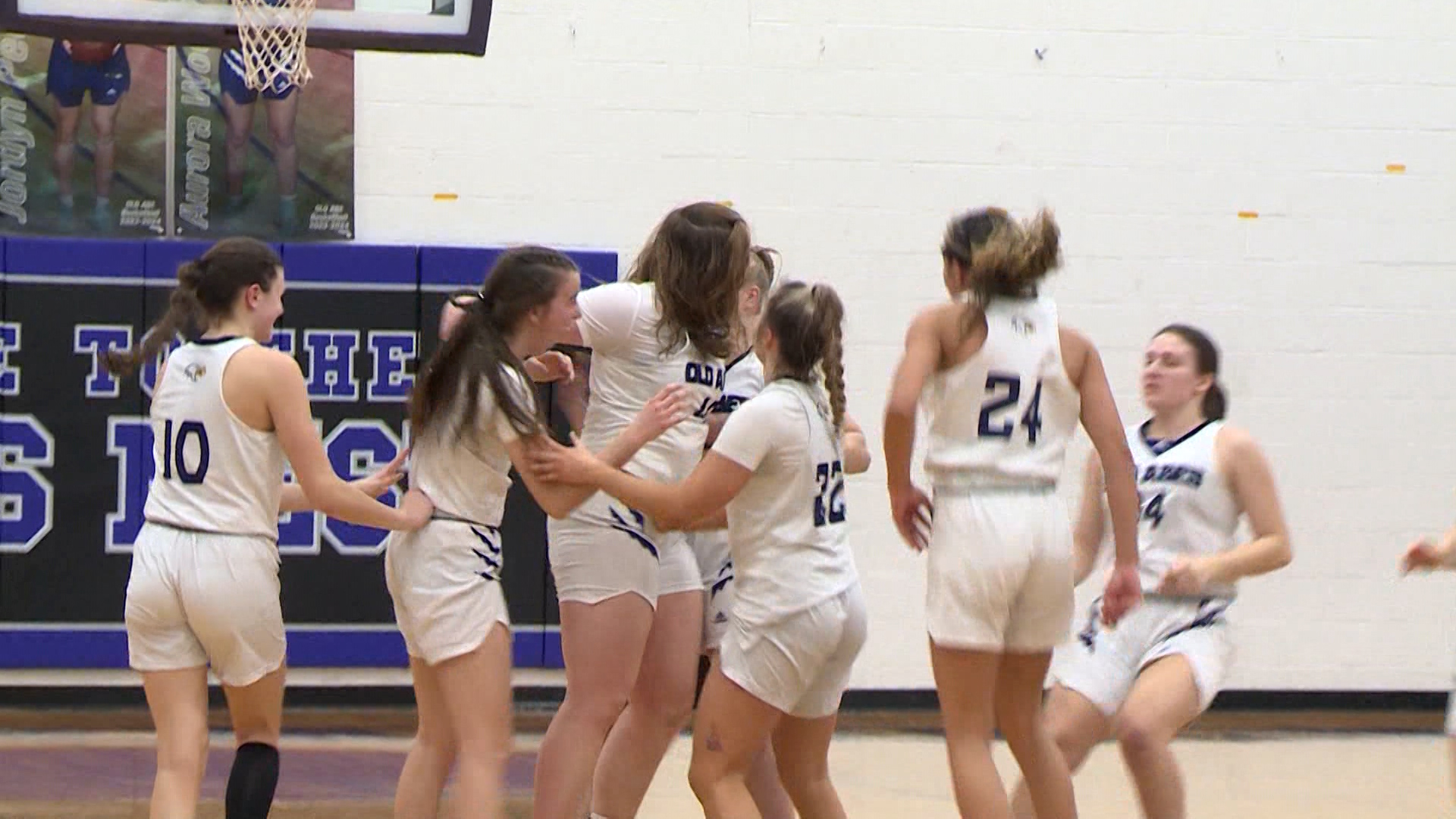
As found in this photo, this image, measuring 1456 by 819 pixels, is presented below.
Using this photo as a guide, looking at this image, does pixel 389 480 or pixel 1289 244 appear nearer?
pixel 389 480

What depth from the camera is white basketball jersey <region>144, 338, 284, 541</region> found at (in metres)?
4.07

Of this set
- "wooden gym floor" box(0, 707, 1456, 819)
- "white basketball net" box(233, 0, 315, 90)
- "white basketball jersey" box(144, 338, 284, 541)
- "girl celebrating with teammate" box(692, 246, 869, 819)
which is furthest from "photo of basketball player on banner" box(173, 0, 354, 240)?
"white basketball jersey" box(144, 338, 284, 541)

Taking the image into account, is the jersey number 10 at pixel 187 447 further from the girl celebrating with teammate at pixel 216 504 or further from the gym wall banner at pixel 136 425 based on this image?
the gym wall banner at pixel 136 425

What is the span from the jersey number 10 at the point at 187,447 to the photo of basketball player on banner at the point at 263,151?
3.38 metres

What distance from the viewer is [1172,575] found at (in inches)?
175

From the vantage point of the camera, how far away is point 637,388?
→ 438 centimetres

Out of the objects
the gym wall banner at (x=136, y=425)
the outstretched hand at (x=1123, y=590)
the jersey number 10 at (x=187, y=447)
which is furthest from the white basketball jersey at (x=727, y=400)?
the gym wall banner at (x=136, y=425)

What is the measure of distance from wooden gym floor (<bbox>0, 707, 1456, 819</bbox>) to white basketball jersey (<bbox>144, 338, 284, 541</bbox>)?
5.92ft

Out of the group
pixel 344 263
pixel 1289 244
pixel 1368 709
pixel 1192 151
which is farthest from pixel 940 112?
pixel 1368 709

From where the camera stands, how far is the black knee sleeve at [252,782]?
421cm

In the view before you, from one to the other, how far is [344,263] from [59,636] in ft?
6.14

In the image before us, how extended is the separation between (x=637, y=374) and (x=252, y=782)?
4.29 ft

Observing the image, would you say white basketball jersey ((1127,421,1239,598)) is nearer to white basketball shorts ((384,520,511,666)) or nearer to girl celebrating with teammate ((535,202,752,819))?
girl celebrating with teammate ((535,202,752,819))

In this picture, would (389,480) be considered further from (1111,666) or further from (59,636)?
(59,636)
